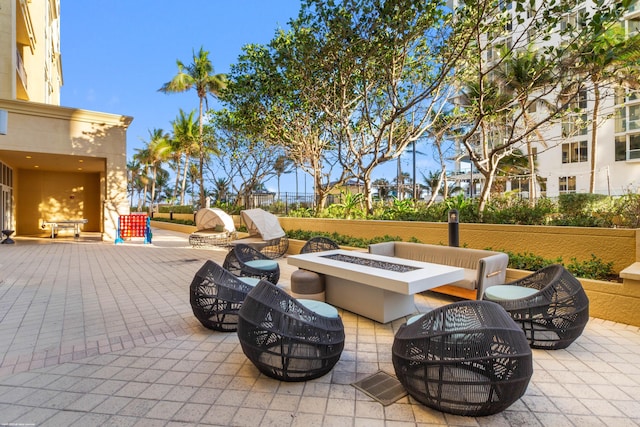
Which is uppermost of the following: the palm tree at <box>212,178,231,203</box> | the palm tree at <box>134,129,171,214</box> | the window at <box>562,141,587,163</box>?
the palm tree at <box>134,129,171,214</box>

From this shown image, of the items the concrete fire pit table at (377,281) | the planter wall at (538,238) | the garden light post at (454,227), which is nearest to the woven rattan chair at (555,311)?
the concrete fire pit table at (377,281)

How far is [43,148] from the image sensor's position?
11.4m

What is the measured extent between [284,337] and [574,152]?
26.9 m

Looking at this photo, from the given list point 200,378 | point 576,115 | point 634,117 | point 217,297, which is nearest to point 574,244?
point 217,297

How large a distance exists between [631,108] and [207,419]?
1161 inches

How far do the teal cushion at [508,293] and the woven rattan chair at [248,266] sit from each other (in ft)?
9.98

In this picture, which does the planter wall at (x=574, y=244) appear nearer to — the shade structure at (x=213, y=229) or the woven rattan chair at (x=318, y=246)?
the woven rattan chair at (x=318, y=246)

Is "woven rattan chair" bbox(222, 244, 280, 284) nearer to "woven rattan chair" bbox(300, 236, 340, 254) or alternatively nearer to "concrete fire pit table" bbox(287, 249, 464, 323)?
"concrete fire pit table" bbox(287, 249, 464, 323)

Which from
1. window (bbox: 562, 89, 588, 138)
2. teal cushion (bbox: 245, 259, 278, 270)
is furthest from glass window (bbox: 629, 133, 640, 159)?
teal cushion (bbox: 245, 259, 278, 270)

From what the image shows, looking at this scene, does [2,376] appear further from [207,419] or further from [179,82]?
[179,82]

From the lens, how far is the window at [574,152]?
22094 mm

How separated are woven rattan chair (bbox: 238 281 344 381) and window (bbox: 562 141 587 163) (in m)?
26.3

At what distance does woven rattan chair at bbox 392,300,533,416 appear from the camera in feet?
6.93

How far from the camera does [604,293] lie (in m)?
4.23
